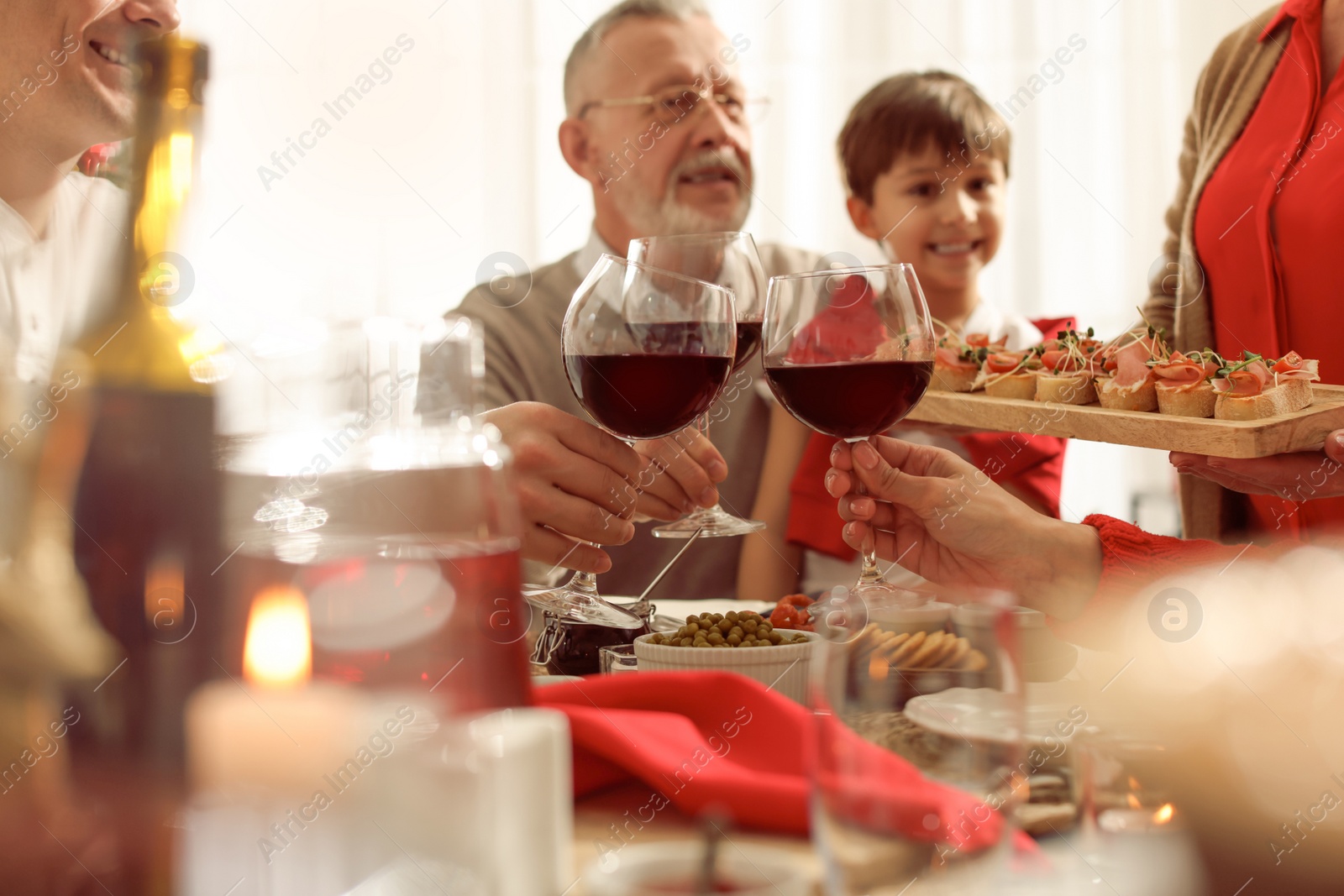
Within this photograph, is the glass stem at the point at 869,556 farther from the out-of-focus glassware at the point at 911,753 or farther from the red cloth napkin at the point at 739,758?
the out-of-focus glassware at the point at 911,753

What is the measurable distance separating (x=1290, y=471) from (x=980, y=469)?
2.00ft

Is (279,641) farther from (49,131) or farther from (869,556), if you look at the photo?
(49,131)

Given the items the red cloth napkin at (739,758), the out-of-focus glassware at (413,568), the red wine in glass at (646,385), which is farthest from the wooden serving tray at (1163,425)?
the out-of-focus glassware at (413,568)

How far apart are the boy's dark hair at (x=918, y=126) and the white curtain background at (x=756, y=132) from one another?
2182 millimetres

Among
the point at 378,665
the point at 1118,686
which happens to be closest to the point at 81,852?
the point at 378,665

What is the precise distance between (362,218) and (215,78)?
785mm

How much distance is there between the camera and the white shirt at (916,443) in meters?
1.66

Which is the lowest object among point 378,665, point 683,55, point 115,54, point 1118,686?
point 1118,686

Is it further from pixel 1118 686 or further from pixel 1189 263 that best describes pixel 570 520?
pixel 1189 263

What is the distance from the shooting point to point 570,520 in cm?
120

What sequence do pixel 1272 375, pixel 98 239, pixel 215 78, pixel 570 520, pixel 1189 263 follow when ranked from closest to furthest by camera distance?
pixel 570 520 → pixel 1272 375 → pixel 98 239 → pixel 1189 263 → pixel 215 78

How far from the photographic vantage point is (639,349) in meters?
1.05

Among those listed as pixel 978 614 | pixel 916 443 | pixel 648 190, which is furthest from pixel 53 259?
pixel 978 614

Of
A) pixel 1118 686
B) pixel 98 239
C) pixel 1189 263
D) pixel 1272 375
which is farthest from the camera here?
pixel 1189 263
